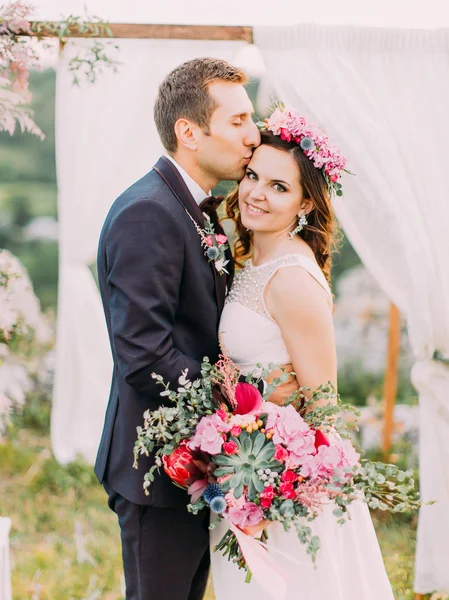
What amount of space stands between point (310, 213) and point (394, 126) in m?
0.88

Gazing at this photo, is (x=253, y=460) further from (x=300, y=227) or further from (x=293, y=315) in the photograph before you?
(x=300, y=227)

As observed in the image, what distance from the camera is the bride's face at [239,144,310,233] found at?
6.91ft

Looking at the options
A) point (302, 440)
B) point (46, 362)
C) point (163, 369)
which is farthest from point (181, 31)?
point (46, 362)

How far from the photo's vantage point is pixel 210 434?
5.66 ft

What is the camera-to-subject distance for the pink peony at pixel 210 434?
5.64 feet

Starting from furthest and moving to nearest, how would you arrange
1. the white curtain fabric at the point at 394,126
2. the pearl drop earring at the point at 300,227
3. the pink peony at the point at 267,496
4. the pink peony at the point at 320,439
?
the white curtain fabric at the point at 394,126 → the pearl drop earring at the point at 300,227 → the pink peony at the point at 320,439 → the pink peony at the point at 267,496

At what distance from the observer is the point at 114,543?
138 inches

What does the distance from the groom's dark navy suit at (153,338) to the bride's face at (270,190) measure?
186mm

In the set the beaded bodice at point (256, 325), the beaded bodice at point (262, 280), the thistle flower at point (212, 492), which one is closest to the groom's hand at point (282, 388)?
the beaded bodice at point (256, 325)

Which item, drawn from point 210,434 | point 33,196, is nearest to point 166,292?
point 210,434

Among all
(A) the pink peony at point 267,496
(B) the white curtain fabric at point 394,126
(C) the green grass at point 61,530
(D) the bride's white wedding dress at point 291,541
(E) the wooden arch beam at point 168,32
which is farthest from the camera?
(C) the green grass at point 61,530

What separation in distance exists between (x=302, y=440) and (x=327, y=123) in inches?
63.7

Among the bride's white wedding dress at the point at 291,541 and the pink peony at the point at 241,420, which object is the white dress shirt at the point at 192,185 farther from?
the pink peony at the point at 241,420

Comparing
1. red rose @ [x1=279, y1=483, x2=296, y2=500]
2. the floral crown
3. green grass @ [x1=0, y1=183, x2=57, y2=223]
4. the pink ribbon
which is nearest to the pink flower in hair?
the floral crown
